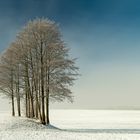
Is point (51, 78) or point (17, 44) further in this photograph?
point (17, 44)

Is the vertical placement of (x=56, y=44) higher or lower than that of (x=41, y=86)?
higher

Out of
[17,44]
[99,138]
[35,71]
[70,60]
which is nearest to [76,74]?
[70,60]

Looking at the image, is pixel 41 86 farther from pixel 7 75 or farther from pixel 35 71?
pixel 7 75

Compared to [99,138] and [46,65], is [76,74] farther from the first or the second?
[99,138]

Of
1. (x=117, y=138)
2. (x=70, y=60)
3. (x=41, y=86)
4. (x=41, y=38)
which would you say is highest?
(x=41, y=38)

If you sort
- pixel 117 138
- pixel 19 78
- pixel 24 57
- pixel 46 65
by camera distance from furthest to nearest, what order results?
pixel 19 78 < pixel 24 57 < pixel 46 65 < pixel 117 138

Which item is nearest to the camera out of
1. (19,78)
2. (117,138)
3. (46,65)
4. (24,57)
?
(117,138)

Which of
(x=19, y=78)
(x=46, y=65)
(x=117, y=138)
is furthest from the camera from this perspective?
(x=19, y=78)

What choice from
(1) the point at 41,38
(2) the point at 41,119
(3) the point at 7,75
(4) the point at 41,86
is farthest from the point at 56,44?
(3) the point at 7,75

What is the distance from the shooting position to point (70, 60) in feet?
136

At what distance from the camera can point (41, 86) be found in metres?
42.0

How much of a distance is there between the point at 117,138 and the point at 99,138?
1.49 metres

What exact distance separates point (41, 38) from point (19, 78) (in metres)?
9.30

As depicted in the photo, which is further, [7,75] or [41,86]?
[7,75]
